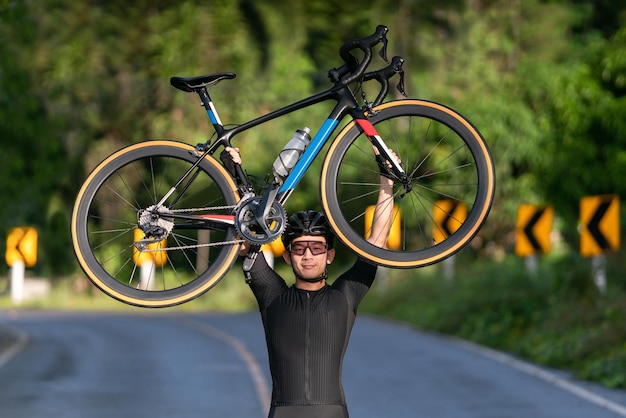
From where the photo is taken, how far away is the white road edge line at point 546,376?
15.8m

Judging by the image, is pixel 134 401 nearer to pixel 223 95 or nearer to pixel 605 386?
pixel 605 386

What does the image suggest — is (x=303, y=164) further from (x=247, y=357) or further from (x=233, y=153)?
(x=247, y=357)

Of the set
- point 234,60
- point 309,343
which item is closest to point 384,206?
point 309,343

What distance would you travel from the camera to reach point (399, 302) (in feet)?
124

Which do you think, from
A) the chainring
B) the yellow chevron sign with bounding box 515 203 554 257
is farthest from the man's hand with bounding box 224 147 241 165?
the yellow chevron sign with bounding box 515 203 554 257

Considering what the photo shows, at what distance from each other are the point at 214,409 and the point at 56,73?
41713 mm

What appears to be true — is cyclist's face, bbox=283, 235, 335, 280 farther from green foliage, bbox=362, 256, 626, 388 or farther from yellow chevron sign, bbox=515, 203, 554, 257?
yellow chevron sign, bbox=515, 203, 554, 257

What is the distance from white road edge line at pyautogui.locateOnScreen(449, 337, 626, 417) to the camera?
15.8 meters

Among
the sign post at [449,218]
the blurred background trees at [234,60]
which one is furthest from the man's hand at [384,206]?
the blurred background trees at [234,60]

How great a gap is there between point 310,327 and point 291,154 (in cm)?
95

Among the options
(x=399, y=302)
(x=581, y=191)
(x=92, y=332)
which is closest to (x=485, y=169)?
(x=581, y=191)

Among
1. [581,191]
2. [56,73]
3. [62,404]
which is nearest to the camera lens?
[62,404]

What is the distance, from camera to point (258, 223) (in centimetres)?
548

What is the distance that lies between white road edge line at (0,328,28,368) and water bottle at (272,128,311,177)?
61.0 feet
